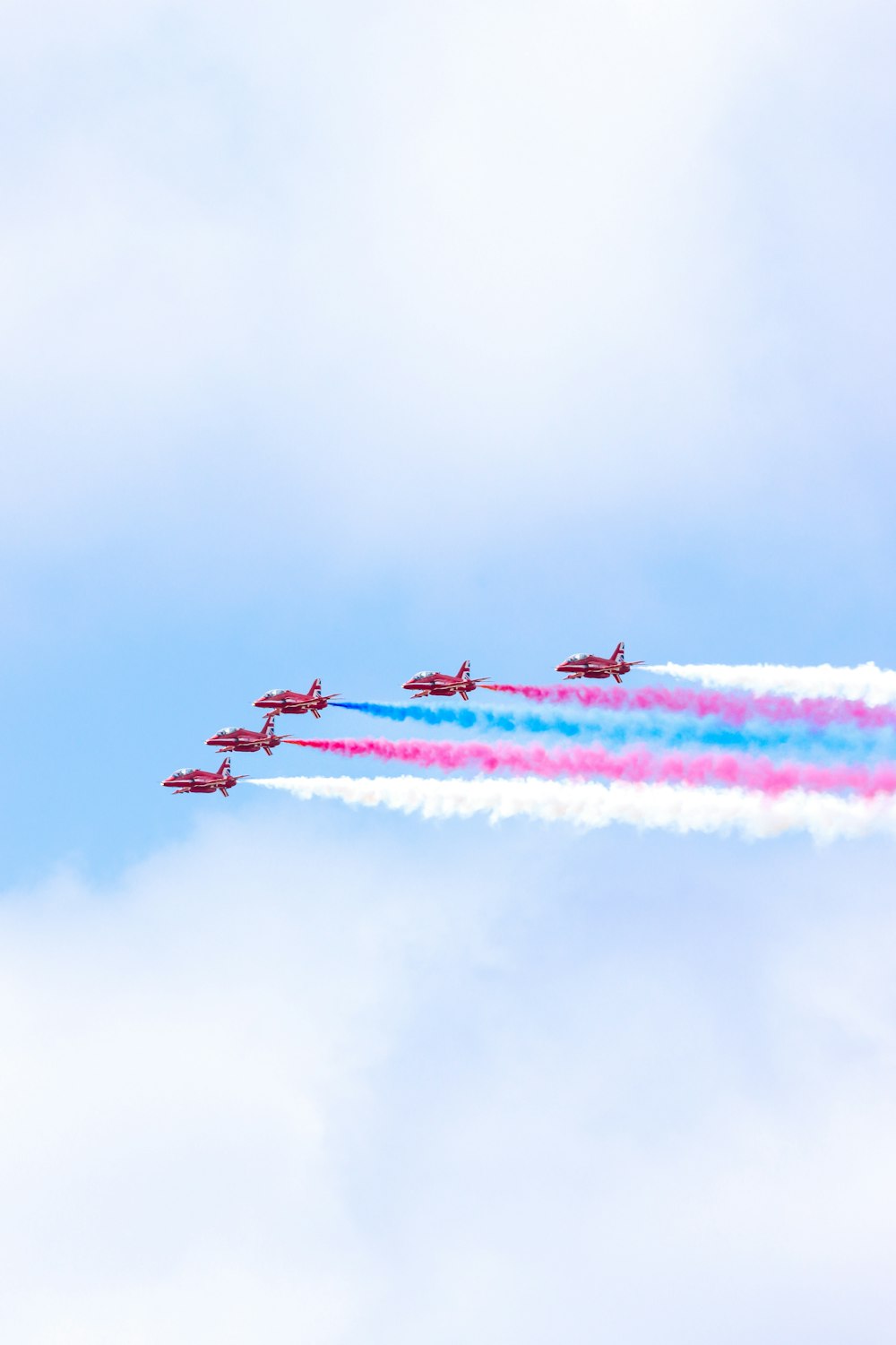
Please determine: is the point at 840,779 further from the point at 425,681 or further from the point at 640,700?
the point at 425,681

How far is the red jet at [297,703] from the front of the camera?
16588 centimetres

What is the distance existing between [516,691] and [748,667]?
17200mm

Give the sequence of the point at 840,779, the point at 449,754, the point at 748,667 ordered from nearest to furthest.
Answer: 1. the point at 840,779
2. the point at 748,667
3. the point at 449,754

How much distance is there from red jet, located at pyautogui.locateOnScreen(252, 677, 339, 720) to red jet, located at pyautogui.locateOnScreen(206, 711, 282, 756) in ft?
2.03

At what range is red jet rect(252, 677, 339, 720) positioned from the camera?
6531 inches

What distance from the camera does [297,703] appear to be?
166m

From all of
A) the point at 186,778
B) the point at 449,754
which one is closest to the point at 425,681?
the point at 449,754

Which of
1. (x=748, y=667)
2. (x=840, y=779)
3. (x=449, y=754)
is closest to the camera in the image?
(x=840, y=779)

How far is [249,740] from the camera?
166 meters

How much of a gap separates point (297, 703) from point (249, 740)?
13.6 feet

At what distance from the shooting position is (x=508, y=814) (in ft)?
515

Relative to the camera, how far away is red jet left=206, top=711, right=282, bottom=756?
16588 cm

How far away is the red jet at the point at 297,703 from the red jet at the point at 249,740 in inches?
24.4

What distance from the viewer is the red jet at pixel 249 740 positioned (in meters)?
166
